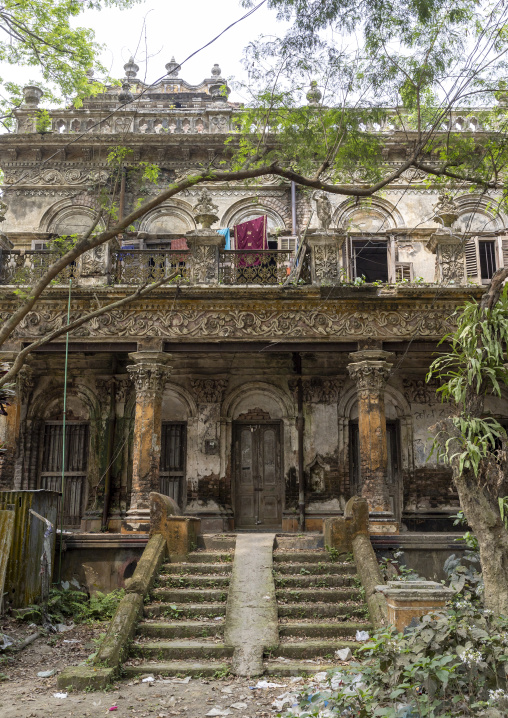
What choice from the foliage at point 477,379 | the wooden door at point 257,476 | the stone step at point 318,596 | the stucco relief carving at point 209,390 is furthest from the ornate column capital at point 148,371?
the foliage at point 477,379

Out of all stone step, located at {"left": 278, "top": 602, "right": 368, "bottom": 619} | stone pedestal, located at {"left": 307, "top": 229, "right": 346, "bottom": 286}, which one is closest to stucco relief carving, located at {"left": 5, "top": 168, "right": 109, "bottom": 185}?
stone pedestal, located at {"left": 307, "top": 229, "right": 346, "bottom": 286}

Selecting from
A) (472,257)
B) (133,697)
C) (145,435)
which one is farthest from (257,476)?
(133,697)

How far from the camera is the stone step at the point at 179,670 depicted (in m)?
6.65

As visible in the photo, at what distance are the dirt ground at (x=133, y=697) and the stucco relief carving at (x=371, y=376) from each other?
19.7 feet

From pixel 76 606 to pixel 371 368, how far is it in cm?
598

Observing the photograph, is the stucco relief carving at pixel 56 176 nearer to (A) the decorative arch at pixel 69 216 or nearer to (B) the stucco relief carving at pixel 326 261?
(A) the decorative arch at pixel 69 216

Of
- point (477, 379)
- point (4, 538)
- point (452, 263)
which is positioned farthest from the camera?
point (452, 263)

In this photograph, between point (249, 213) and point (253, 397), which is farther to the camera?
point (249, 213)

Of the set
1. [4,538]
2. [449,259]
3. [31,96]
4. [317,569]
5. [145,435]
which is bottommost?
[317,569]

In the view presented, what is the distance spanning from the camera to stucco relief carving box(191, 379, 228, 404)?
14.3 meters

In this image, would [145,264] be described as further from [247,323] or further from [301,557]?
[301,557]

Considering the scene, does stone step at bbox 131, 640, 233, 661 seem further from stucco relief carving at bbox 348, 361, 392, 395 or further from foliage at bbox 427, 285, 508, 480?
stucco relief carving at bbox 348, 361, 392, 395

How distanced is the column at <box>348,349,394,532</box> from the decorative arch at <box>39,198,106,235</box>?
756cm

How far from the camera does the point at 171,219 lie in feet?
51.6
